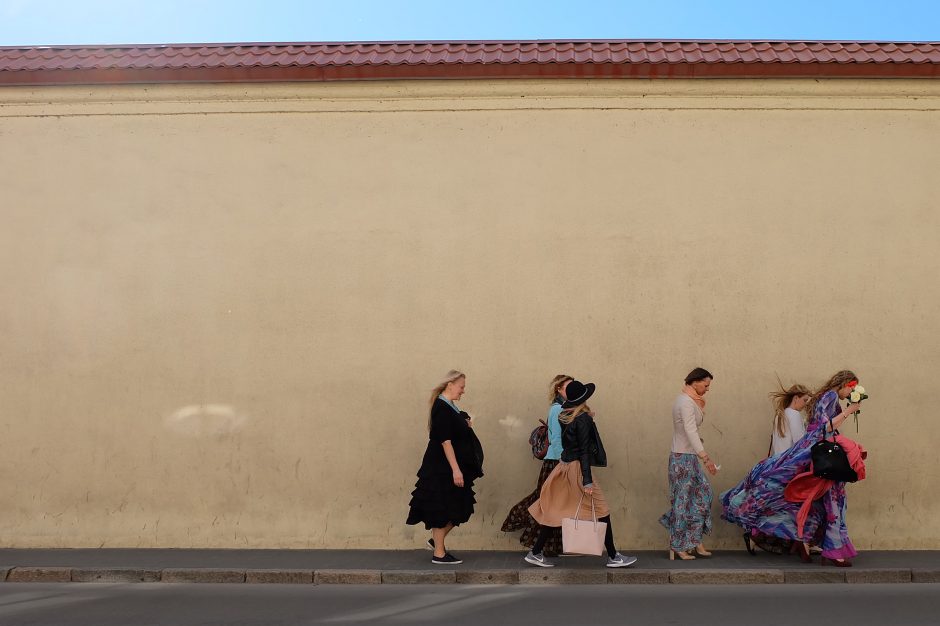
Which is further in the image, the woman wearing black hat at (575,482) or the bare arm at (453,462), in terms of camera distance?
the bare arm at (453,462)

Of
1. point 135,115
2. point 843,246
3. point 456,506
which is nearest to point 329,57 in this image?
point 135,115

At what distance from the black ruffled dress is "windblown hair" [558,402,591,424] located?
0.83 metres

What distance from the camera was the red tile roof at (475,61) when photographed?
32.5 ft

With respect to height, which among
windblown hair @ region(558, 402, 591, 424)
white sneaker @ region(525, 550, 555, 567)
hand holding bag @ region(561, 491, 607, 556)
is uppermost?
windblown hair @ region(558, 402, 591, 424)

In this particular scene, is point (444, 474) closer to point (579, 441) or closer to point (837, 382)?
point (579, 441)

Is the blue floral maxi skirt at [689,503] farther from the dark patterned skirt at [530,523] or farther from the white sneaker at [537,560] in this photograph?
the white sneaker at [537,560]

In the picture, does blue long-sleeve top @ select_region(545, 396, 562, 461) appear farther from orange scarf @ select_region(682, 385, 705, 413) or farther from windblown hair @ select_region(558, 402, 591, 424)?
orange scarf @ select_region(682, 385, 705, 413)

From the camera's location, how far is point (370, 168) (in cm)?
1016

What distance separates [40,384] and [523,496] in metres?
4.96

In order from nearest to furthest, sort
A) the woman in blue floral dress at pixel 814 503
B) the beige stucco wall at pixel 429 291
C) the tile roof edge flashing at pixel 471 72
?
the woman in blue floral dress at pixel 814 503 → the beige stucco wall at pixel 429 291 → the tile roof edge flashing at pixel 471 72

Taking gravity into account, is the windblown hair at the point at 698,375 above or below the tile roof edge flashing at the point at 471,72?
below

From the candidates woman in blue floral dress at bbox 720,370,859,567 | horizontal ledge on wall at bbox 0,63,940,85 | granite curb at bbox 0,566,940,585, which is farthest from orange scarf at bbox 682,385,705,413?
horizontal ledge on wall at bbox 0,63,940,85

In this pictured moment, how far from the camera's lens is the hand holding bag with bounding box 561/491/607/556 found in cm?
841

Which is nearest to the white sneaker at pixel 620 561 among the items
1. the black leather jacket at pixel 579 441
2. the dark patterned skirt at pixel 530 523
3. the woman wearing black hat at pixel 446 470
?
the dark patterned skirt at pixel 530 523
